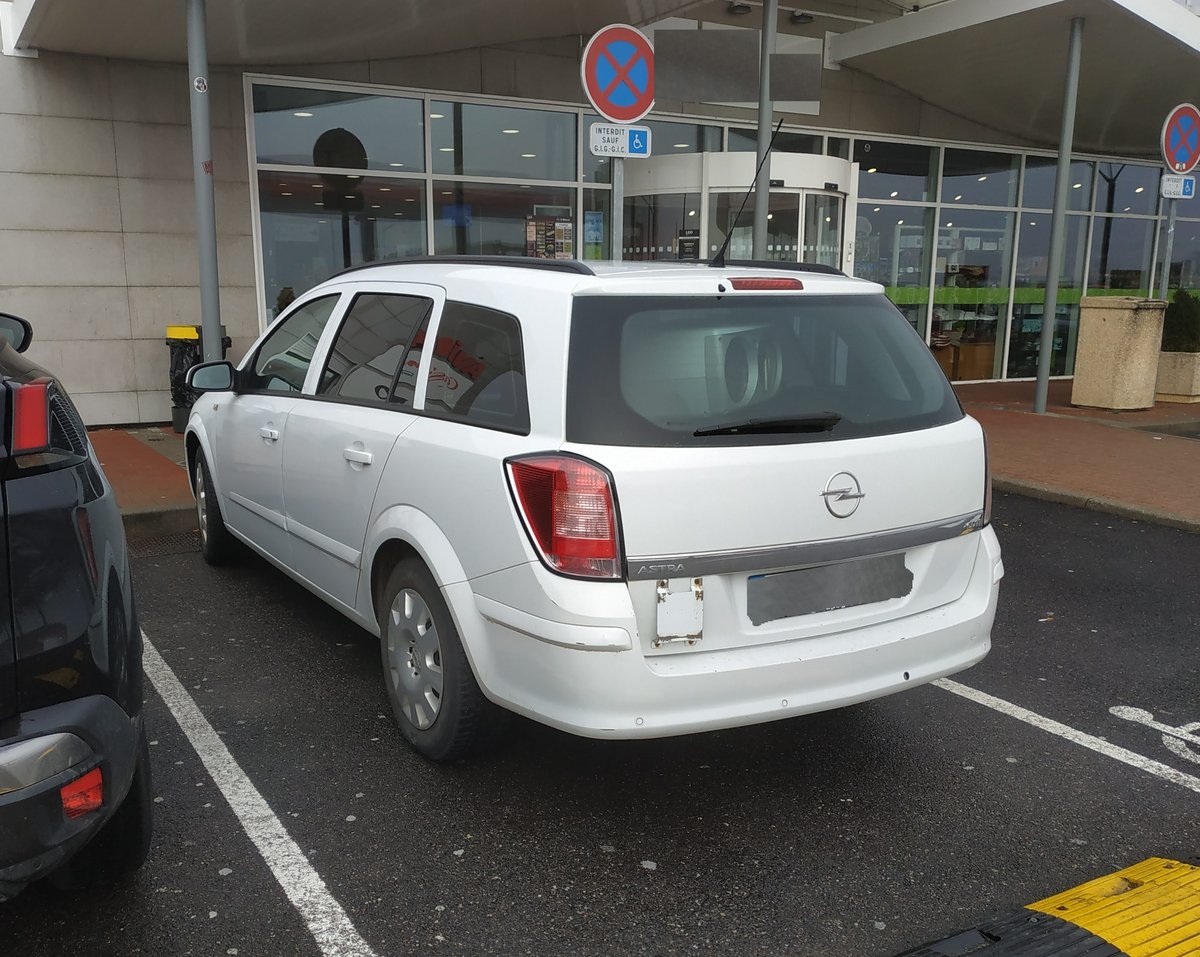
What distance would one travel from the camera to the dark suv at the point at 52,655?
2080mm

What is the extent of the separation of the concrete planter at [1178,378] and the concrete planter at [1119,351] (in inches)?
48.7

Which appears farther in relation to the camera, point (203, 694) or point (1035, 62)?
point (1035, 62)

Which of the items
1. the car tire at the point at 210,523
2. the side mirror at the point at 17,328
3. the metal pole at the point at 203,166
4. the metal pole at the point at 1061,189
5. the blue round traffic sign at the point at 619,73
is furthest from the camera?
the metal pole at the point at 1061,189

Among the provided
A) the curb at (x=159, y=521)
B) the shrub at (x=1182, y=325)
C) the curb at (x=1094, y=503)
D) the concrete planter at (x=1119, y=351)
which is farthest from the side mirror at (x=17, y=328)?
the shrub at (x=1182, y=325)

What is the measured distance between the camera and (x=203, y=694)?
420cm

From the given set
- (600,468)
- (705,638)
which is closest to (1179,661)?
(705,638)

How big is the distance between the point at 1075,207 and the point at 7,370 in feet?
56.3

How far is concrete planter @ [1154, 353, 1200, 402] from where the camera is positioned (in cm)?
1373

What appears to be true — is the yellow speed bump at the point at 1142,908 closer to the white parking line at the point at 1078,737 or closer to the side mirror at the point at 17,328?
the white parking line at the point at 1078,737

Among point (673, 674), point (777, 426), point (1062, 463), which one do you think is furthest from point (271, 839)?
point (1062, 463)

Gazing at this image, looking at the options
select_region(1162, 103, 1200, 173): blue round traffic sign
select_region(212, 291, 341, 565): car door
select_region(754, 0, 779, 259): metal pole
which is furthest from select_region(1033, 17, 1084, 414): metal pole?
select_region(212, 291, 341, 565): car door

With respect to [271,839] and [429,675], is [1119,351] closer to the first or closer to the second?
[429,675]

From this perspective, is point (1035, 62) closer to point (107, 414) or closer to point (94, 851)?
point (107, 414)

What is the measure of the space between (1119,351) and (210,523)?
35.7 ft
